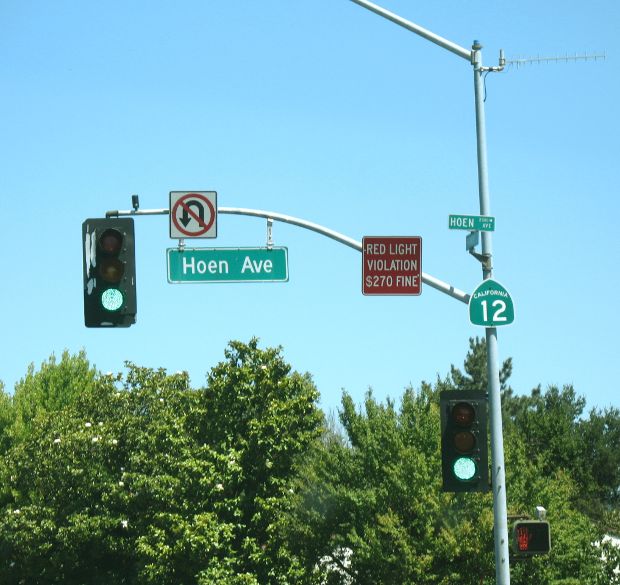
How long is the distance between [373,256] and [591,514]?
4763cm

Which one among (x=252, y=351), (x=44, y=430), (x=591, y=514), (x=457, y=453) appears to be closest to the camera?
(x=457, y=453)

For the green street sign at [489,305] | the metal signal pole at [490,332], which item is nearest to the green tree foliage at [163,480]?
the metal signal pole at [490,332]

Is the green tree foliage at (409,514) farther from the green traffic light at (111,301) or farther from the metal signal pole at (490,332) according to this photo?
the green traffic light at (111,301)

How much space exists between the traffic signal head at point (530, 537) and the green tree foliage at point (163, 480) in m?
24.5

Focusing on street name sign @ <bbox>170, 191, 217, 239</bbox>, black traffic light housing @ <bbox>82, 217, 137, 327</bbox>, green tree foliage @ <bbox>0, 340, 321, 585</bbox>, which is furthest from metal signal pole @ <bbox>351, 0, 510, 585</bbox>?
green tree foliage @ <bbox>0, 340, 321, 585</bbox>

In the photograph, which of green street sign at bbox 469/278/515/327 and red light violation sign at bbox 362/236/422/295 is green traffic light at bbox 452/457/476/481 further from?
red light violation sign at bbox 362/236/422/295

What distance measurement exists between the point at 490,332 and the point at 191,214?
4.42m

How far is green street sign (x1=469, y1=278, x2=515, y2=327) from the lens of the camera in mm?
15492

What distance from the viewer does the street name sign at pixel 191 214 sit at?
15.2 meters

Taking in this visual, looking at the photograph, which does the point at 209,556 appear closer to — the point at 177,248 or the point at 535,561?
the point at 535,561

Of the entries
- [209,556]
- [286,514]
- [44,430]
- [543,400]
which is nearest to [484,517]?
[286,514]

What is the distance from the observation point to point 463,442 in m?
14.9

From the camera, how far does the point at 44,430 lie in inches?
1971

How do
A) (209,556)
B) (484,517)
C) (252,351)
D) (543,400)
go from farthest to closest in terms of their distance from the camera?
→ (543,400), (252,351), (209,556), (484,517)
